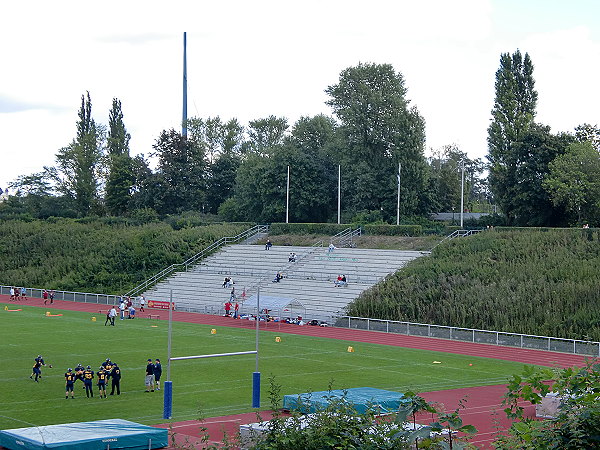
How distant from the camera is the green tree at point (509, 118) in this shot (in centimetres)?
6844

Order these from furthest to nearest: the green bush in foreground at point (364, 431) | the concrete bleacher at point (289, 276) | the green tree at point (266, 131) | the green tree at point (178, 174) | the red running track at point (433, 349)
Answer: the green tree at point (266, 131) < the green tree at point (178, 174) < the concrete bleacher at point (289, 276) < the red running track at point (433, 349) < the green bush in foreground at point (364, 431)

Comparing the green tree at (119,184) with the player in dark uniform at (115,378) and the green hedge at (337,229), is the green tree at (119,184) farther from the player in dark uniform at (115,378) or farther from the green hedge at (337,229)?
the player in dark uniform at (115,378)

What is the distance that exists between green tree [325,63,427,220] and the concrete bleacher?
1448 centimetres

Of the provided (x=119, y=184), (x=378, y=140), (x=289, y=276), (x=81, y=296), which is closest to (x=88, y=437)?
(x=289, y=276)

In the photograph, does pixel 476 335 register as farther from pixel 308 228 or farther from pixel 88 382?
pixel 308 228

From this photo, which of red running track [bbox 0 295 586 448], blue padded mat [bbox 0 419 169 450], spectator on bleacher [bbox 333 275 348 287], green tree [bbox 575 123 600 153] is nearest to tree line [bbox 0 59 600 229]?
green tree [bbox 575 123 600 153]

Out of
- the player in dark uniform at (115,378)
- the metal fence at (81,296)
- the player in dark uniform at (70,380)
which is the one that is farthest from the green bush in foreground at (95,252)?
the player in dark uniform at (70,380)

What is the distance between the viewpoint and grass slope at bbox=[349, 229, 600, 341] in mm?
44250

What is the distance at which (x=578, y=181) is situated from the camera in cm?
6300

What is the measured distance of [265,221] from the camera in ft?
283

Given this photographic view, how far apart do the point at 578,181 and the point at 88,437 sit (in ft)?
170

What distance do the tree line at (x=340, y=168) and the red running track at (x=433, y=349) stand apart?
24262 millimetres

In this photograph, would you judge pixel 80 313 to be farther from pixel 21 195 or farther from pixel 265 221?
pixel 21 195

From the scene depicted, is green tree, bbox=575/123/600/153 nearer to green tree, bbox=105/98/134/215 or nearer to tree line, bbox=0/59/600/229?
tree line, bbox=0/59/600/229
